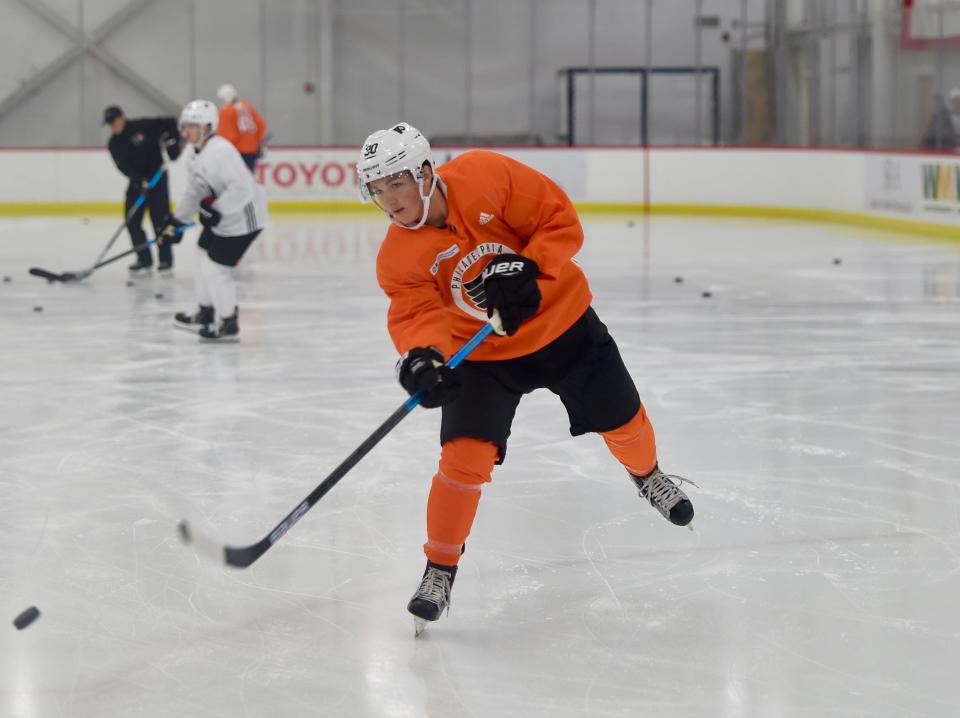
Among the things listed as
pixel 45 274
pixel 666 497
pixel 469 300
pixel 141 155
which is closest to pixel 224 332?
pixel 45 274

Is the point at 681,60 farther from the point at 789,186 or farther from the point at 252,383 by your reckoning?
the point at 252,383

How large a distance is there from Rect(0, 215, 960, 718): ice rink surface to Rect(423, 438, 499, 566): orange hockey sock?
17 centimetres

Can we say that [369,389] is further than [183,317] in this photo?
No

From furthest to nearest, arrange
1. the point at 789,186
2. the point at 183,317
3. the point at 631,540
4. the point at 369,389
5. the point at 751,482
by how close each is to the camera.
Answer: the point at 789,186
the point at 183,317
the point at 369,389
the point at 751,482
the point at 631,540

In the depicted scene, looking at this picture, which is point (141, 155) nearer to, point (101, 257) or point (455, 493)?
point (101, 257)

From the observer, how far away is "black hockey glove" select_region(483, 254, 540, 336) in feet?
8.96

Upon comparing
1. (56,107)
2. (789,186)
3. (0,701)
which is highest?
(56,107)

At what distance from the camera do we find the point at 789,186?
1405 cm

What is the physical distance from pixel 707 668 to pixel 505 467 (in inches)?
64.9

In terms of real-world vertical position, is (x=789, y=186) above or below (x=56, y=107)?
below

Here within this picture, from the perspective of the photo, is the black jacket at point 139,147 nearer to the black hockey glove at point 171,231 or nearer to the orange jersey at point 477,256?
the black hockey glove at point 171,231

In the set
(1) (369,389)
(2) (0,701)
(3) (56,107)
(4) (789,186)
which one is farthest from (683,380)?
(3) (56,107)

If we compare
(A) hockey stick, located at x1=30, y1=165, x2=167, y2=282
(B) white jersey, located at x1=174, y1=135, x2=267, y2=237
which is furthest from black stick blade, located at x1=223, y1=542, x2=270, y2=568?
(A) hockey stick, located at x1=30, y1=165, x2=167, y2=282

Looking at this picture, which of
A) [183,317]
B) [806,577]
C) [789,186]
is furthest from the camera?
[789,186]
